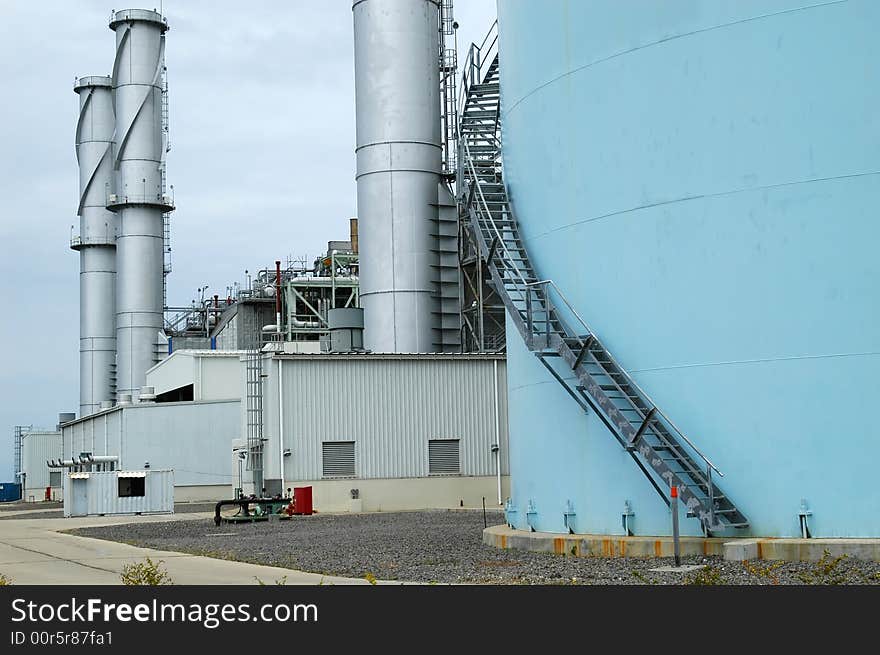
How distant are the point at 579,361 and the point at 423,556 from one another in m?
3.99

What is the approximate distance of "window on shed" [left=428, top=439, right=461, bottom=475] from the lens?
39875 mm

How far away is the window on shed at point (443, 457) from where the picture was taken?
39.9 meters

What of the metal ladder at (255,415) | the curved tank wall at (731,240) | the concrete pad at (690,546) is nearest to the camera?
the concrete pad at (690,546)

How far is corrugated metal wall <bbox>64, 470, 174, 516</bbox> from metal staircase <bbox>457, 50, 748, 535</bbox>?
22056mm

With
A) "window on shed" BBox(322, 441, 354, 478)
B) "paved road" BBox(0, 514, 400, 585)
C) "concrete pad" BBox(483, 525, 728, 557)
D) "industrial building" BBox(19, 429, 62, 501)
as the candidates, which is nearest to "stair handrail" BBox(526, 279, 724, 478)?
"concrete pad" BBox(483, 525, 728, 557)

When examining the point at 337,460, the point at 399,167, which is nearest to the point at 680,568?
the point at 337,460

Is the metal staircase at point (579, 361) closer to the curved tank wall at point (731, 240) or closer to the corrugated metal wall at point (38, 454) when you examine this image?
the curved tank wall at point (731, 240)

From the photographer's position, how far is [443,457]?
131 feet

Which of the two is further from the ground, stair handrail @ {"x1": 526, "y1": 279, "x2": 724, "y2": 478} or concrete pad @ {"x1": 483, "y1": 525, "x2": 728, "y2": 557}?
stair handrail @ {"x1": 526, "y1": 279, "x2": 724, "y2": 478}

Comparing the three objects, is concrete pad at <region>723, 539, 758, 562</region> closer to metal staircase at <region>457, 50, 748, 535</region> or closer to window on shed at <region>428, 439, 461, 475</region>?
metal staircase at <region>457, 50, 748, 535</region>

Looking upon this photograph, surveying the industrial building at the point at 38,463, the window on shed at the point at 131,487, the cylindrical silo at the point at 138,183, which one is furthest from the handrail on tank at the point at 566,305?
the industrial building at the point at 38,463

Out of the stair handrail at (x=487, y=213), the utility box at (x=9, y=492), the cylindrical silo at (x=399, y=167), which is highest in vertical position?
the cylindrical silo at (x=399, y=167)

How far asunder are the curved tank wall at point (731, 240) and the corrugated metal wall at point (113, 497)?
24527mm

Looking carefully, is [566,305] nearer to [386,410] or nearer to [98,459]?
[386,410]
